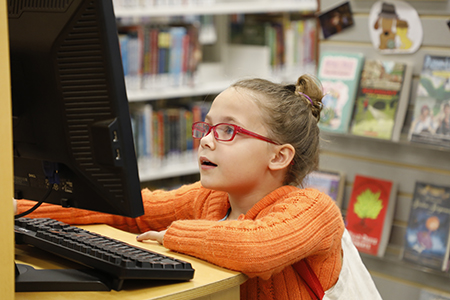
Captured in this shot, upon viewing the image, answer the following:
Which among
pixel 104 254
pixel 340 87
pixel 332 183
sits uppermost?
pixel 340 87

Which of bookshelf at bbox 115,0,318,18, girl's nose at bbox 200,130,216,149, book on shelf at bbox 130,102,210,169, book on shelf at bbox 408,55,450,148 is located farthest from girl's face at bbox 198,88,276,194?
book on shelf at bbox 130,102,210,169

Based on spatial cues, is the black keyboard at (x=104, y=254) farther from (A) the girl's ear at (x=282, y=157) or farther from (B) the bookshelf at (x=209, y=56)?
(B) the bookshelf at (x=209, y=56)

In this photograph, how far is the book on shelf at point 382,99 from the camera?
6.47 feet

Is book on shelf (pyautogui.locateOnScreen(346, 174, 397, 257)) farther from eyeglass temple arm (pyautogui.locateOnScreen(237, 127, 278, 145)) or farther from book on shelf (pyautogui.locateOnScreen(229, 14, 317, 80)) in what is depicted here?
book on shelf (pyautogui.locateOnScreen(229, 14, 317, 80))

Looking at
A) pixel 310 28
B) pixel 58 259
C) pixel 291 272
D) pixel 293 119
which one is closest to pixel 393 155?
pixel 293 119

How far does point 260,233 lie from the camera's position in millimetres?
1002

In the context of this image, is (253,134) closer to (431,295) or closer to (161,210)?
(161,210)

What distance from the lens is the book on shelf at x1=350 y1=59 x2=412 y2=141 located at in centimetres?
197

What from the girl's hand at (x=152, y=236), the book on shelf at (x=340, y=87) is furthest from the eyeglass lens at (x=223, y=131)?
the book on shelf at (x=340, y=87)

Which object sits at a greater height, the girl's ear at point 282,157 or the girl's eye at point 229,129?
the girl's eye at point 229,129

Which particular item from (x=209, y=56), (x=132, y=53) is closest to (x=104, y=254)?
(x=132, y=53)

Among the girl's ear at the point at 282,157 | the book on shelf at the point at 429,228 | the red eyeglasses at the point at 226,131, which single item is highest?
the red eyeglasses at the point at 226,131

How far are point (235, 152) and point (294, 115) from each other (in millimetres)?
180

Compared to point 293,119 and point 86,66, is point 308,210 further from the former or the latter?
point 86,66
